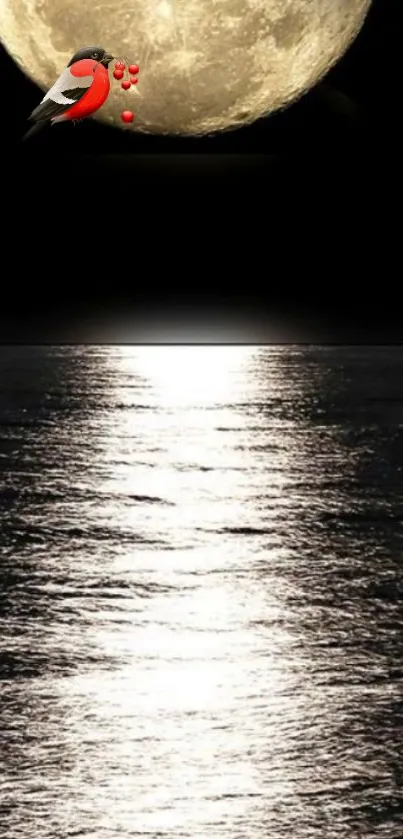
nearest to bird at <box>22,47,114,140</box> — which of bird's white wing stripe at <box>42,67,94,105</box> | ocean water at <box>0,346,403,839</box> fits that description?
bird's white wing stripe at <box>42,67,94,105</box>

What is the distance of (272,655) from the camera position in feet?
7.52

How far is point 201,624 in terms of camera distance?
2.45 metres

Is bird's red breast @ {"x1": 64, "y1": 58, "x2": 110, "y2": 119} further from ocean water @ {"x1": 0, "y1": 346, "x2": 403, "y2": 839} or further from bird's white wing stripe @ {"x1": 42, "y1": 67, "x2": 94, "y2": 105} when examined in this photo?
ocean water @ {"x1": 0, "y1": 346, "x2": 403, "y2": 839}

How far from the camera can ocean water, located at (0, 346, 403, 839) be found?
5.91 ft

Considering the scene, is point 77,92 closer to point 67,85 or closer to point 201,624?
point 67,85

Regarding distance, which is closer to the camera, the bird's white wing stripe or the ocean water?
the ocean water

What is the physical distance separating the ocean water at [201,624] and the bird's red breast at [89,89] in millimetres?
3279

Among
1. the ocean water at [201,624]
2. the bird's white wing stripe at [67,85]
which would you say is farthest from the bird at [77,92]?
the ocean water at [201,624]

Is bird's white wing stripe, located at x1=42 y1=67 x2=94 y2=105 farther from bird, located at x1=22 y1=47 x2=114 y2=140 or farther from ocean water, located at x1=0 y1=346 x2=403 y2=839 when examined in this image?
ocean water, located at x1=0 y1=346 x2=403 y2=839

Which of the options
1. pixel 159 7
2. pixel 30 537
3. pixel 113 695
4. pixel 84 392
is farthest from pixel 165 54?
pixel 113 695

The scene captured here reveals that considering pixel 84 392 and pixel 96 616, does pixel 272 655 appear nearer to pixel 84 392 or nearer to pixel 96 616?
pixel 96 616

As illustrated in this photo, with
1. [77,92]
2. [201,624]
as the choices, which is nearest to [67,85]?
A: [77,92]

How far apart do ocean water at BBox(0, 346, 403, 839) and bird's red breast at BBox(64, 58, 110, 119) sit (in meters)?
3.28

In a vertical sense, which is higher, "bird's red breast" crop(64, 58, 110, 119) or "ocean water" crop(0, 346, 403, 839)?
"bird's red breast" crop(64, 58, 110, 119)
